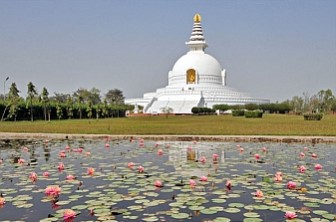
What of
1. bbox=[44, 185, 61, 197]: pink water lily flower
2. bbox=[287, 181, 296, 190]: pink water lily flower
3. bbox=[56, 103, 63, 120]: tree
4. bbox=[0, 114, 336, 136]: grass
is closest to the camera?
bbox=[44, 185, 61, 197]: pink water lily flower

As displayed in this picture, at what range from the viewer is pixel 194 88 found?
65.1m

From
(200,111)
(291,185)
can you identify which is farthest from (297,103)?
(291,185)

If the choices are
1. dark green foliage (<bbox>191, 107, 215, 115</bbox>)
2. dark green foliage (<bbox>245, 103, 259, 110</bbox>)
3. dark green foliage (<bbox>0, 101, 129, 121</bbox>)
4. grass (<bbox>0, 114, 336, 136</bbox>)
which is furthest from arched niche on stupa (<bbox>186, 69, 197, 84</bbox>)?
grass (<bbox>0, 114, 336, 136</bbox>)

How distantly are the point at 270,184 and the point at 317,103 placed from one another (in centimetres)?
6241

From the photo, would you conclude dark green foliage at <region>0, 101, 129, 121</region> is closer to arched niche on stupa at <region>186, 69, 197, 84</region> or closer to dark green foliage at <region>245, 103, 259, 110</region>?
arched niche on stupa at <region>186, 69, 197, 84</region>

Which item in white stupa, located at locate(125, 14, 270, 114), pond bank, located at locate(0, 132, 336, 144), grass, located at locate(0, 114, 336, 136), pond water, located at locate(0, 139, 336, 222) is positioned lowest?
pond water, located at locate(0, 139, 336, 222)

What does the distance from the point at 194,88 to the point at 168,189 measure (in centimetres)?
5897

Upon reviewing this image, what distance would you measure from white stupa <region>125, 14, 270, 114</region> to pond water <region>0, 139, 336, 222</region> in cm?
4770

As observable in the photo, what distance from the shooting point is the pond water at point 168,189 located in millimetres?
5090

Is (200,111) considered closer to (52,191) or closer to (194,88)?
(194,88)

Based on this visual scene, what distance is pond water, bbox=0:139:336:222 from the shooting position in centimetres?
509

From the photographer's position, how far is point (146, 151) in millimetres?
12281

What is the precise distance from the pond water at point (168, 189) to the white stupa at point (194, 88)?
47.7 metres

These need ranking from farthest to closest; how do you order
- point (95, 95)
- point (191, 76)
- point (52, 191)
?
point (95, 95) → point (191, 76) → point (52, 191)
